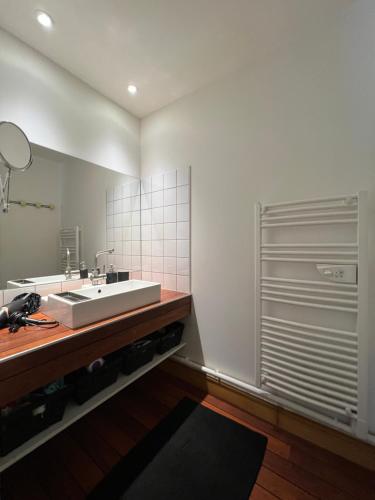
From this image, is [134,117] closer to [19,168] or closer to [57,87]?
[57,87]

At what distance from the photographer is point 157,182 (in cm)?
202

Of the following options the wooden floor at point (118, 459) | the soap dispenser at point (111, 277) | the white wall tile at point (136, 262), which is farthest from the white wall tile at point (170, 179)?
the wooden floor at point (118, 459)

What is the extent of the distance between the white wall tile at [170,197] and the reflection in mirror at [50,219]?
568 millimetres

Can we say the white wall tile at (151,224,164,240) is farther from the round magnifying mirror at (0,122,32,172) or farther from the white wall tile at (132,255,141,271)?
the round magnifying mirror at (0,122,32,172)

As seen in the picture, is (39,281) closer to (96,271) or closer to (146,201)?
(96,271)

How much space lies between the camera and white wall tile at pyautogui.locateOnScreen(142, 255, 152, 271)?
2092 mm

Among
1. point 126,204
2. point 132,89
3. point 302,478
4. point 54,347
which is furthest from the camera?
point 126,204

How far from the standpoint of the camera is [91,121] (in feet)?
5.72

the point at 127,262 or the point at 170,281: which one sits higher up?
the point at 127,262

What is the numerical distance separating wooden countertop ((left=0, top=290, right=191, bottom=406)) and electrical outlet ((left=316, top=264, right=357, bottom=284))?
1.09 meters

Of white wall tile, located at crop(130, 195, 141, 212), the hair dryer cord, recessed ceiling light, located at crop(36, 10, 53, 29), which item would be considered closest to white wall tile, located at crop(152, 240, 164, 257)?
white wall tile, located at crop(130, 195, 141, 212)

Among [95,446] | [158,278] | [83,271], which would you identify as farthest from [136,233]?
[95,446]

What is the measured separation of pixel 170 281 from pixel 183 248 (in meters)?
0.34

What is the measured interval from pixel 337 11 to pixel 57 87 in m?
1.79
